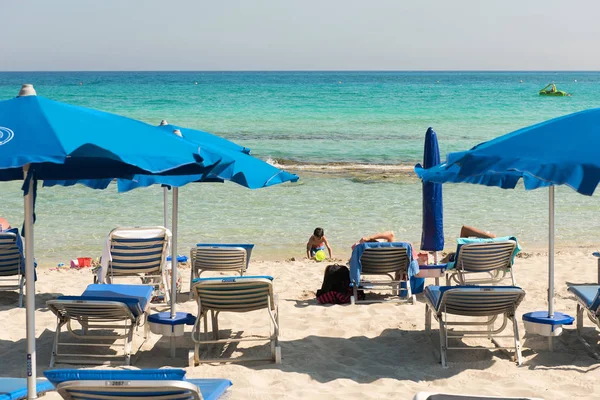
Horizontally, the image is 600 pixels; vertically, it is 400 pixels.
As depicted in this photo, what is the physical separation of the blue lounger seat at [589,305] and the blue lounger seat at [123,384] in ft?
11.8

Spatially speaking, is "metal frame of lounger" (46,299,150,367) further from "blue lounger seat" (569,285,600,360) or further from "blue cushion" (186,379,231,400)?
"blue lounger seat" (569,285,600,360)

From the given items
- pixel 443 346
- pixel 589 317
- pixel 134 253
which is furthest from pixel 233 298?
pixel 589 317

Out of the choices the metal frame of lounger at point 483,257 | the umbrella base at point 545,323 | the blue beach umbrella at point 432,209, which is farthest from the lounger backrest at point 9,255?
the umbrella base at point 545,323

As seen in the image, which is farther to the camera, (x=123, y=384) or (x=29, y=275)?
(x=29, y=275)

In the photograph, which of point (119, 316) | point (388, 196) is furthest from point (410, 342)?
point (388, 196)

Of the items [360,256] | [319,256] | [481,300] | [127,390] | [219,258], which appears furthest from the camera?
[319,256]

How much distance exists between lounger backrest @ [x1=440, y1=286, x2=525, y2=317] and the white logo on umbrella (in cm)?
342

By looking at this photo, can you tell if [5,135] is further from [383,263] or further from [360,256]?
[383,263]

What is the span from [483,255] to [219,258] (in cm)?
279

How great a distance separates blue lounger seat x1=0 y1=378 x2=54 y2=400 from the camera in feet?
14.5

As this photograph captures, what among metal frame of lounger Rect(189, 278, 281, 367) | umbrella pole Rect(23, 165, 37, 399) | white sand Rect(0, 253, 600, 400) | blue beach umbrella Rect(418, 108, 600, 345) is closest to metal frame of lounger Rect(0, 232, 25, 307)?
white sand Rect(0, 253, 600, 400)

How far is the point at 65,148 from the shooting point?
13.5 ft

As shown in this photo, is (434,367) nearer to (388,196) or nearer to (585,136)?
(585,136)

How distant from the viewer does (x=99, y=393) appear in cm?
390
